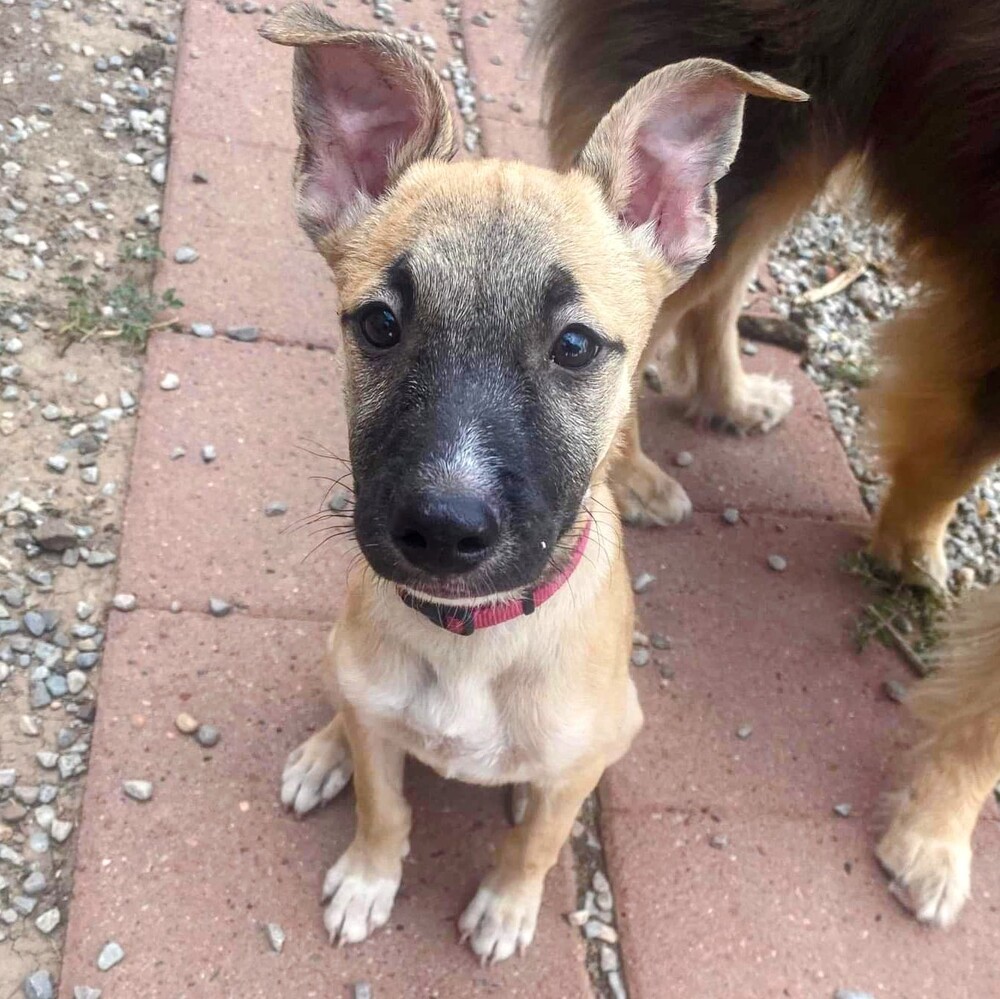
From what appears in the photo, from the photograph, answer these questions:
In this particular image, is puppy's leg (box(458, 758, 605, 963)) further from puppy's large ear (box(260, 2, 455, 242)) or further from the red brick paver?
puppy's large ear (box(260, 2, 455, 242))

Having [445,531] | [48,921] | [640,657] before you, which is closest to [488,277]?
[445,531]

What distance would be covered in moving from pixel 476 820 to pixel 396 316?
138cm

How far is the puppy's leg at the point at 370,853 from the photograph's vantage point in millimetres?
2178

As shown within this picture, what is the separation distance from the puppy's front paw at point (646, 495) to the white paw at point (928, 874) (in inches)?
45.2

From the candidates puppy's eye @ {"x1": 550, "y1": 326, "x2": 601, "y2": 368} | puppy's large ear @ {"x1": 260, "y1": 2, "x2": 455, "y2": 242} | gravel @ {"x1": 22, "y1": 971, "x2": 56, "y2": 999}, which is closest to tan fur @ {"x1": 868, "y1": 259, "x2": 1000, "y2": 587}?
puppy's eye @ {"x1": 550, "y1": 326, "x2": 601, "y2": 368}

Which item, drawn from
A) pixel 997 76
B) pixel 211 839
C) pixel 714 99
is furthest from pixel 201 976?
pixel 997 76

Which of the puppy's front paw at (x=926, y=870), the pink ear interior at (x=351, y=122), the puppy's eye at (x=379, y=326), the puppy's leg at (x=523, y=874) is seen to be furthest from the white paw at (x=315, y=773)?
the puppy's front paw at (x=926, y=870)

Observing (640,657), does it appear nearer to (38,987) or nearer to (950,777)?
(950,777)

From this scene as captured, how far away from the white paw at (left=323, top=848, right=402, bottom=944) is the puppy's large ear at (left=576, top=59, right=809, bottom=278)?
58.5 inches

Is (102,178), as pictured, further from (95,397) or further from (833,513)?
(833,513)

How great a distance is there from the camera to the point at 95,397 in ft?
10.1

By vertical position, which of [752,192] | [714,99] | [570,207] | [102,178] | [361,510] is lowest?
Result: [102,178]

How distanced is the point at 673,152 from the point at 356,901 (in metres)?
1.72

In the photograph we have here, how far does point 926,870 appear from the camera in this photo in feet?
8.16
